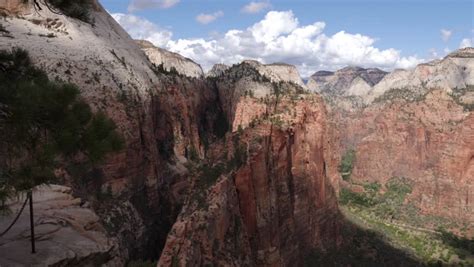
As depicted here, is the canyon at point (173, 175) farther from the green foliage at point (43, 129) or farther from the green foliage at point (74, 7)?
the green foliage at point (74, 7)

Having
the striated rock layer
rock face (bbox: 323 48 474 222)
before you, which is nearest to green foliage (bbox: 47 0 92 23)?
rock face (bbox: 323 48 474 222)

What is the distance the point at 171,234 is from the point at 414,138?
115 metres

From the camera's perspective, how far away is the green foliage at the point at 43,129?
40.8 ft

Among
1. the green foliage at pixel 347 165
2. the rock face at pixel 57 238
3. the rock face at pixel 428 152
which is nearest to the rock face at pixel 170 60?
the rock face at pixel 428 152

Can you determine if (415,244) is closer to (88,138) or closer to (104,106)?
(104,106)

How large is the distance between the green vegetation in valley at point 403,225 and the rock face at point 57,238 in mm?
50803

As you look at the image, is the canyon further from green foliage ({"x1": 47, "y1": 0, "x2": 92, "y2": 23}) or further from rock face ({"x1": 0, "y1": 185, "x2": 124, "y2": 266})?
green foliage ({"x1": 47, "y1": 0, "x2": 92, "y2": 23})

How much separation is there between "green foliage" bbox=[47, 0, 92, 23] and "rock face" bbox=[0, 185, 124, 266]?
5.28 m

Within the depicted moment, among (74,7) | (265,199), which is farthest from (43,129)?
(265,199)

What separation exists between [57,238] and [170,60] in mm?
129476

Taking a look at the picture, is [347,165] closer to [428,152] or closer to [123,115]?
[428,152]

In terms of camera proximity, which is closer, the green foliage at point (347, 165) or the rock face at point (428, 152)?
the rock face at point (428, 152)

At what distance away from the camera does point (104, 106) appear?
4150 cm

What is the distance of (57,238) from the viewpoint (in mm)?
15195
